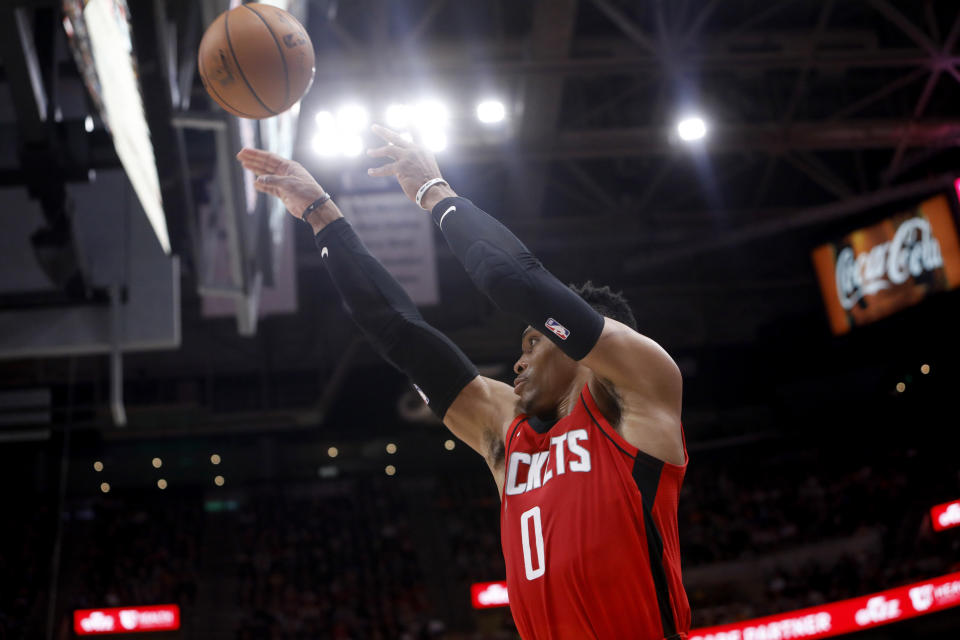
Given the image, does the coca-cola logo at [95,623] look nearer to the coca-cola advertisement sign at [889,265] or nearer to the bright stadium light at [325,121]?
the bright stadium light at [325,121]

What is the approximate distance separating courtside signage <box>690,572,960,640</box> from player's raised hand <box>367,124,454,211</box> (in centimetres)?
1177

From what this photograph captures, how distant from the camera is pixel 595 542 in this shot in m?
2.26

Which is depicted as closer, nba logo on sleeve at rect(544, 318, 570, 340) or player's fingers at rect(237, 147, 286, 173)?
nba logo on sleeve at rect(544, 318, 570, 340)

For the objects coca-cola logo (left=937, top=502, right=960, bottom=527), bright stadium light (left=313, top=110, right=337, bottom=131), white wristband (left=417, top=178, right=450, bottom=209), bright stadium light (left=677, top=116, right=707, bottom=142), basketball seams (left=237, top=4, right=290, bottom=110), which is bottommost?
white wristband (left=417, top=178, right=450, bottom=209)

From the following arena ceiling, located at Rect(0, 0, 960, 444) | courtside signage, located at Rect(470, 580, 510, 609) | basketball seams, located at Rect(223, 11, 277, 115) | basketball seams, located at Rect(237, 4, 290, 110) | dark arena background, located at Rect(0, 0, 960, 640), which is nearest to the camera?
basketball seams, located at Rect(223, 11, 277, 115)

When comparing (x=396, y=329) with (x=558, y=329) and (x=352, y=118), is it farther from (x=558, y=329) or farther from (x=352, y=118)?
(x=352, y=118)

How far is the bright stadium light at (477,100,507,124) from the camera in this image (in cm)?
1077

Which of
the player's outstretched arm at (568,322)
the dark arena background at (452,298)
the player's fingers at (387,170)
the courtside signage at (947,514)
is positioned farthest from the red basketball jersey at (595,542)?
the courtside signage at (947,514)

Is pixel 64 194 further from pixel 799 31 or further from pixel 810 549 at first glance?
pixel 810 549

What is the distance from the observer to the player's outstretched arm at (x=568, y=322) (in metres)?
2.25

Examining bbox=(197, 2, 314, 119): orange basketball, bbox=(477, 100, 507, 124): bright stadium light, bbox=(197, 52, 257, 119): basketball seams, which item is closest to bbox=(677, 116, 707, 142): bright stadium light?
bbox=(477, 100, 507, 124): bright stadium light

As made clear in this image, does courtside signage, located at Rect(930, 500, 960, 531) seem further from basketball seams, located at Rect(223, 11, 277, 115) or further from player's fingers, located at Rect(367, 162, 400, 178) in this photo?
player's fingers, located at Rect(367, 162, 400, 178)

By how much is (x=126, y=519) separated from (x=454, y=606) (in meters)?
7.63

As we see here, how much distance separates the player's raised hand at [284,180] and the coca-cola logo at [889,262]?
1079 centimetres
